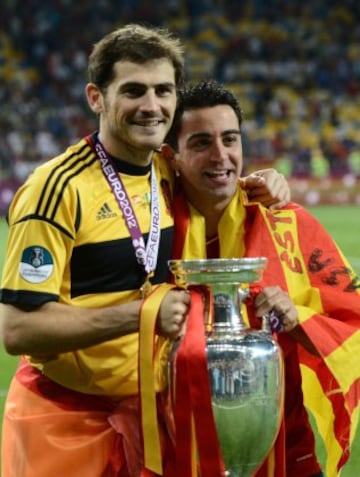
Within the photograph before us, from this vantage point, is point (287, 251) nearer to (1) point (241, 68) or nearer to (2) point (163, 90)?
(2) point (163, 90)

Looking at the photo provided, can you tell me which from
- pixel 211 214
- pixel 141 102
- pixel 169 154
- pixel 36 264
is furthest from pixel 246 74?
pixel 36 264

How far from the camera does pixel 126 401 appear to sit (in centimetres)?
300

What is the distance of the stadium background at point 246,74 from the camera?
70.2 ft

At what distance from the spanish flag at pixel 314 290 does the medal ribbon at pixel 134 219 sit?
13 centimetres

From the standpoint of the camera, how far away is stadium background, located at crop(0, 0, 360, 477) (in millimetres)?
21406

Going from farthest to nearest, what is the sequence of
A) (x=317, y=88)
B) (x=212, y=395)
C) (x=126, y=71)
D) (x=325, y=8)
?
(x=325, y=8) < (x=317, y=88) < (x=126, y=71) < (x=212, y=395)

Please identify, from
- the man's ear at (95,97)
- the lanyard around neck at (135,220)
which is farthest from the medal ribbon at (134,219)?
the man's ear at (95,97)

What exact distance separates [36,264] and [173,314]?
0.40 meters

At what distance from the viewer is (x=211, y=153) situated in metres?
3.10

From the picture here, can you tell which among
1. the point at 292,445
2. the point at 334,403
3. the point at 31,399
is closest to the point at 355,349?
the point at 334,403

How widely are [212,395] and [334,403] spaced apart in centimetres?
53

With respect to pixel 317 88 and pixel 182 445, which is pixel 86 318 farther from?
pixel 317 88

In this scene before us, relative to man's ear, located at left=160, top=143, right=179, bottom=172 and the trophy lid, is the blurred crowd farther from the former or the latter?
the trophy lid

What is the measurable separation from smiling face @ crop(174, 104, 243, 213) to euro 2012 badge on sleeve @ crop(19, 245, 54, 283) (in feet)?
1.92
